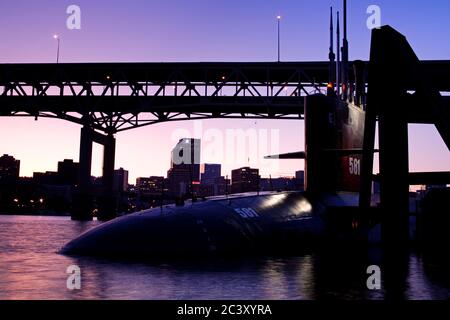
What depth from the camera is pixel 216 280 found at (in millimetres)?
11523

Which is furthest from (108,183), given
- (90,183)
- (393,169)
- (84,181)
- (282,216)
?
(393,169)

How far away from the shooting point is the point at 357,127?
25.8 meters

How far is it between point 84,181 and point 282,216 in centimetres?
5167

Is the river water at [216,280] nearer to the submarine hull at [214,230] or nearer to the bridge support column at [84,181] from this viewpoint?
the submarine hull at [214,230]

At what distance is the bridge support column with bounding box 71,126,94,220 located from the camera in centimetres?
6638

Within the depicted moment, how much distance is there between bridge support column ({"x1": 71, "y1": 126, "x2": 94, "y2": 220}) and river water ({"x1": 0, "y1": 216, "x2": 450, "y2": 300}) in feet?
169

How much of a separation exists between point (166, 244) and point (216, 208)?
11.3ft

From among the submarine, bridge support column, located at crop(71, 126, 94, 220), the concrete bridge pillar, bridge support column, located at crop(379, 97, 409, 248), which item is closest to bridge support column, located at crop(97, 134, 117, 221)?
the concrete bridge pillar

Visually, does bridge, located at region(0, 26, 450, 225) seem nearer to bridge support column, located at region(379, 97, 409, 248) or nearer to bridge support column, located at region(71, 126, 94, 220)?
bridge support column, located at region(71, 126, 94, 220)

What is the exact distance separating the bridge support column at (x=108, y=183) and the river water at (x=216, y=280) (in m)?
55.6

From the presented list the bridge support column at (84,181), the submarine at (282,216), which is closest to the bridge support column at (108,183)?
the bridge support column at (84,181)

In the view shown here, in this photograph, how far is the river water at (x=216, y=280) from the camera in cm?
970

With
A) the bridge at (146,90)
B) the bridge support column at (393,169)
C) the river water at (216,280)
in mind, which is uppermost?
the bridge at (146,90)
